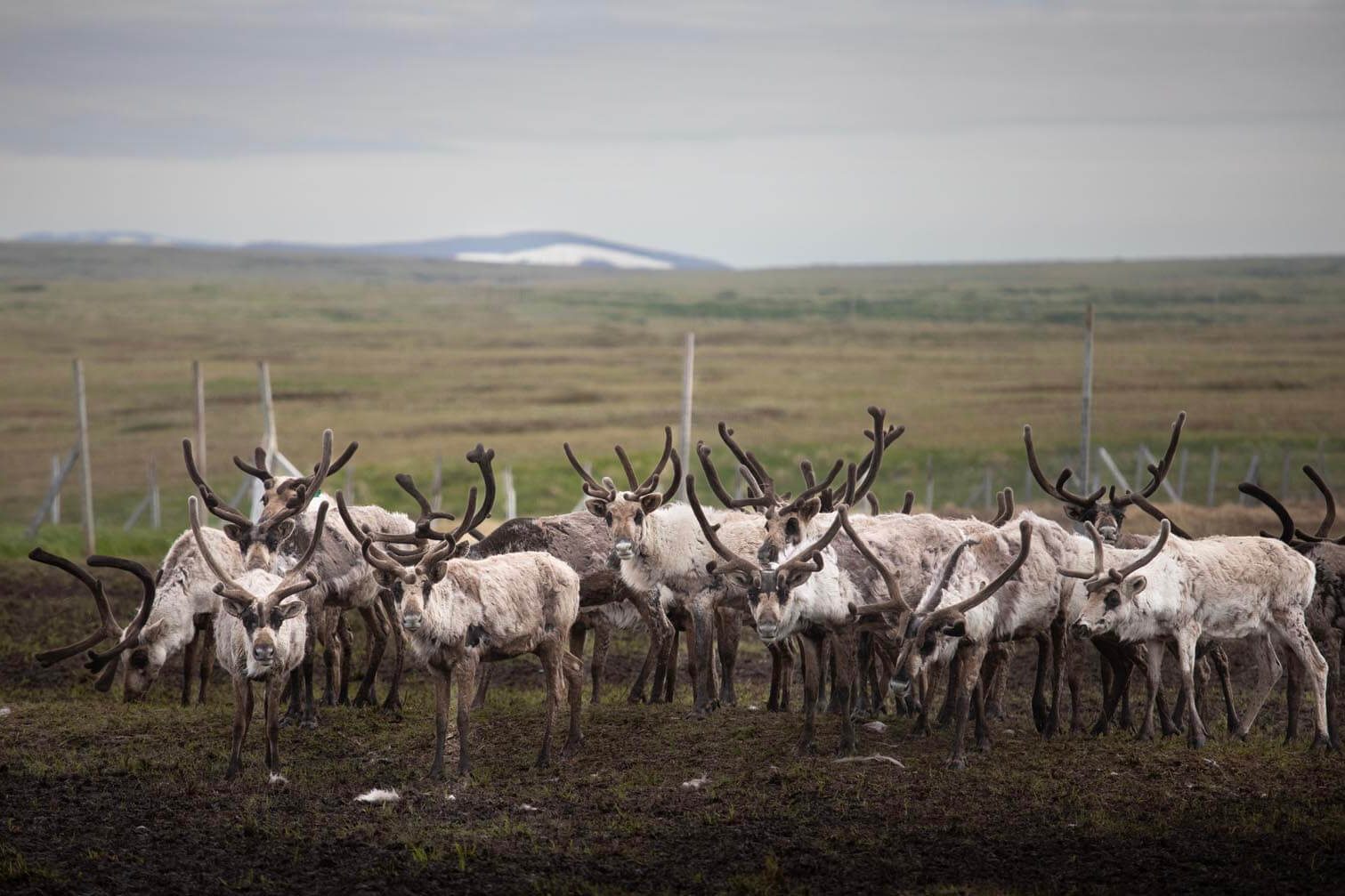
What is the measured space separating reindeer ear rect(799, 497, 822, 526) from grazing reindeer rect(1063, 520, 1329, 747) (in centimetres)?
238

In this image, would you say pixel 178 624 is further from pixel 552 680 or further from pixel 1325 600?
pixel 1325 600

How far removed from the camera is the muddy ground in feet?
30.5

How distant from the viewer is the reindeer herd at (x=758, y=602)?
39.2 feet

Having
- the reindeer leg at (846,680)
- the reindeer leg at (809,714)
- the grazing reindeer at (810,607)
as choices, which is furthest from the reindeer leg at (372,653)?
the reindeer leg at (846,680)

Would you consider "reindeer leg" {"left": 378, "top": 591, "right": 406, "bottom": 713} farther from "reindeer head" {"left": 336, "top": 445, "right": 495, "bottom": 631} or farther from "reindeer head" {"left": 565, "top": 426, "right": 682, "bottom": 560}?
"reindeer head" {"left": 565, "top": 426, "right": 682, "bottom": 560}

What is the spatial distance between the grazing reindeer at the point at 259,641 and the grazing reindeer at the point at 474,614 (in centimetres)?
85

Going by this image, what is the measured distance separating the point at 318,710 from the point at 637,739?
3714mm

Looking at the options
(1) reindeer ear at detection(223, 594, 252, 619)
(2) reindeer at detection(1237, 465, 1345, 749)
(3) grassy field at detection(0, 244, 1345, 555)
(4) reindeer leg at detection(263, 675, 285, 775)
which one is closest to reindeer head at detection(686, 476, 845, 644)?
(4) reindeer leg at detection(263, 675, 285, 775)

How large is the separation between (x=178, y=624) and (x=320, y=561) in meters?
1.98

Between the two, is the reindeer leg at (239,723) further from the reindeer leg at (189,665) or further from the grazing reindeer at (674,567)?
the grazing reindeer at (674,567)

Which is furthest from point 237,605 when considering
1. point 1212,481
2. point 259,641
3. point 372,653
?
point 1212,481

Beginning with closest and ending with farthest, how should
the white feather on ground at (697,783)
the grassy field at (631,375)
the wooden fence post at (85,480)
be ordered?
the white feather on ground at (697,783), the wooden fence post at (85,480), the grassy field at (631,375)

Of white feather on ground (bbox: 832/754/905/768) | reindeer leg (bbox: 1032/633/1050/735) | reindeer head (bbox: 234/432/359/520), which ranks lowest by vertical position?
white feather on ground (bbox: 832/754/905/768)

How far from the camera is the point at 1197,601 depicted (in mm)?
12656
